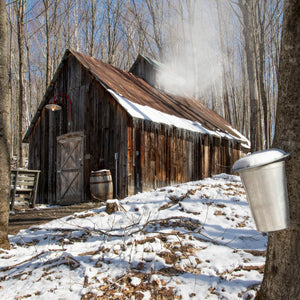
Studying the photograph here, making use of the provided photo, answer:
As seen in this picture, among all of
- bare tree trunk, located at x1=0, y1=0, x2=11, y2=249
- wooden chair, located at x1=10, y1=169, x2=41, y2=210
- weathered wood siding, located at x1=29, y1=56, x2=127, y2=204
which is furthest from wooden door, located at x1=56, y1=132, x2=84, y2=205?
bare tree trunk, located at x1=0, y1=0, x2=11, y2=249

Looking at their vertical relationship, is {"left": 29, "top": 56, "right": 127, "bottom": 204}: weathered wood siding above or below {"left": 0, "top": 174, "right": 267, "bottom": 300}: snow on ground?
above

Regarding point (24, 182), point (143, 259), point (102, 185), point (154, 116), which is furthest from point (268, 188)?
point (154, 116)

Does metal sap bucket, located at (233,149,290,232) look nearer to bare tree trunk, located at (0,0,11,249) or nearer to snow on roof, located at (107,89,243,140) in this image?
bare tree trunk, located at (0,0,11,249)

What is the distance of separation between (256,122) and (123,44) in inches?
859

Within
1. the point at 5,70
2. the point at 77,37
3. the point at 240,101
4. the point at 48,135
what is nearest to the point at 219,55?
the point at 240,101

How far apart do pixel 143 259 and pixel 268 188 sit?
197 centimetres

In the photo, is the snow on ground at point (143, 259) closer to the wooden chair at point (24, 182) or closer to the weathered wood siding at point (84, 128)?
the wooden chair at point (24, 182)

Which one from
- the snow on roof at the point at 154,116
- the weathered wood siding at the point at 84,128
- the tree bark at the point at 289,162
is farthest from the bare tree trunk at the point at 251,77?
the tree bark at the point at 289,162

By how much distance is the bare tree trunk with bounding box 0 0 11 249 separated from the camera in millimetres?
4164

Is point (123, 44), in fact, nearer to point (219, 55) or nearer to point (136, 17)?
point (136, 17)

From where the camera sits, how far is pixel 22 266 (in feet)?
11.6

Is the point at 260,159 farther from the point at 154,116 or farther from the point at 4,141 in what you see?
the point at 154,116

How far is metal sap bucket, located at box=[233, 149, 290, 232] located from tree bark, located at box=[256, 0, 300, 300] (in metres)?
0.13

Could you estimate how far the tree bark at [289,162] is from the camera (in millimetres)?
2166
